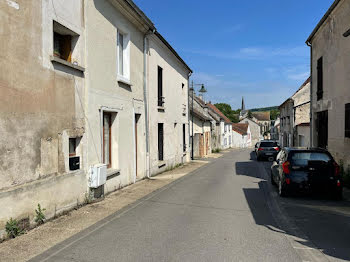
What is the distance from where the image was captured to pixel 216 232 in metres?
5.58

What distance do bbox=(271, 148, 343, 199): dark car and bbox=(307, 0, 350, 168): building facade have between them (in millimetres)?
3037

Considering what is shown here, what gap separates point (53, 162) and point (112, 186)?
10.5ft

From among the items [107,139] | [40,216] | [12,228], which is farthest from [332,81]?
[12,228]

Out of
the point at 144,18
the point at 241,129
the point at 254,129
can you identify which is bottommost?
the point at 254,129

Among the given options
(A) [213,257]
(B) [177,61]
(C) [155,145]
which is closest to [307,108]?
(B) [177,61]

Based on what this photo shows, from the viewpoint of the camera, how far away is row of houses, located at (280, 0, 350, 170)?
37.7 ft

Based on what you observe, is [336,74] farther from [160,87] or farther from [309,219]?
[309,219]

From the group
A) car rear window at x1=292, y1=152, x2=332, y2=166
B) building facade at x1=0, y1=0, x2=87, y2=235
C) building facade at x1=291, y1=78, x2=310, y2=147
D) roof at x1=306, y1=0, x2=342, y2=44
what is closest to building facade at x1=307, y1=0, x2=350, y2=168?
roof at x1=306, y1=0, x2=342, y2=44

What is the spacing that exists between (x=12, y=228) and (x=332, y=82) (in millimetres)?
12407

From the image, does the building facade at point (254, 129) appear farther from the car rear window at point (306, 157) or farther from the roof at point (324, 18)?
the car rear window at point (306, 157)

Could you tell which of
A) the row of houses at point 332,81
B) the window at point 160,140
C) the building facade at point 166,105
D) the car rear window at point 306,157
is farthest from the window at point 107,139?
the row of houses at point 332,81

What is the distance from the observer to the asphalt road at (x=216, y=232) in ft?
14.7

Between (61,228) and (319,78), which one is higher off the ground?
(319,78)

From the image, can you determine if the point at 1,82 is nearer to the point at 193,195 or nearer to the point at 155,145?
the point at 193,195
